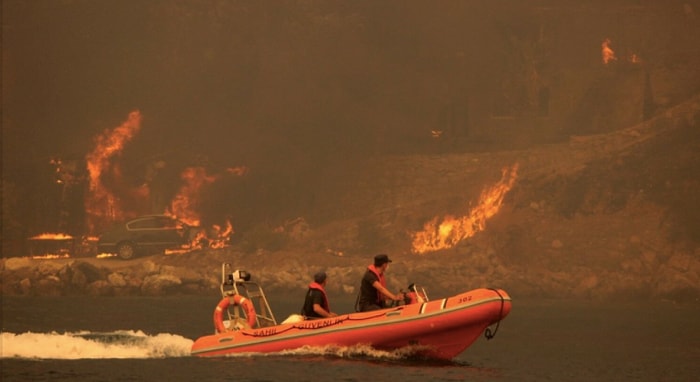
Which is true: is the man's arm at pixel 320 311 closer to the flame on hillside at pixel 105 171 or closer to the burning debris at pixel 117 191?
the burning debris at pixel 117 191

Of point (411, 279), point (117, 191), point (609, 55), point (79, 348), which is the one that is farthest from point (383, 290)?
point (609, 55)

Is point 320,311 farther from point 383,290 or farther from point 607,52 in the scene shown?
point 607,52

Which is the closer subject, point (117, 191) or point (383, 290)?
point (383, 290)

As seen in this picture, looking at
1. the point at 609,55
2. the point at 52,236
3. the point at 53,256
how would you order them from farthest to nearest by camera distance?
the point at 609,55 < the point at 52,236 < the point at 53,256

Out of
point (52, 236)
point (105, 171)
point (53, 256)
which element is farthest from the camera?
point (105, 171)

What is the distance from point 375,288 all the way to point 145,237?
33794 millimetres

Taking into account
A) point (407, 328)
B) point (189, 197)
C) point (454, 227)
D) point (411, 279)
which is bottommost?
point (407, 328)

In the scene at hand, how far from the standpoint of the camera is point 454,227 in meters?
57.5

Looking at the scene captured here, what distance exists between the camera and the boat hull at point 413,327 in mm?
25484

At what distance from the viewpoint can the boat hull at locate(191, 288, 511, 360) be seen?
83.6 feet

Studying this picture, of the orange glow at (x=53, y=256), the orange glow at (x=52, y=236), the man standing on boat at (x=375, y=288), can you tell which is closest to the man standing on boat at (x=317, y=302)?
the man standing on boat at (x=375, y=288)

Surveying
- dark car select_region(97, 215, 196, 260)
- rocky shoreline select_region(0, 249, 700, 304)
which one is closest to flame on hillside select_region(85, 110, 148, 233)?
dark car select_region(97, 215, 196, 260)

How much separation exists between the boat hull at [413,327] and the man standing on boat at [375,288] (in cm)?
41

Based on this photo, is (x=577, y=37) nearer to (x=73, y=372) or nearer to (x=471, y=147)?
(x=471, y=147)
